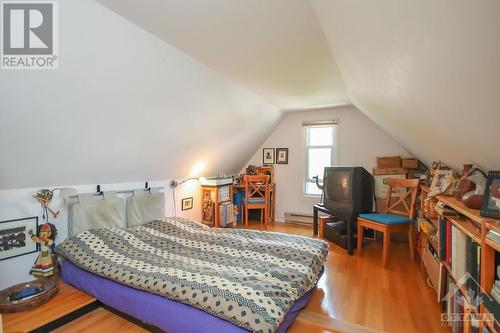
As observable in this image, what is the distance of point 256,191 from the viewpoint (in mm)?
4898

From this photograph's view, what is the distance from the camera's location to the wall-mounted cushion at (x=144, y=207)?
10.0 feet

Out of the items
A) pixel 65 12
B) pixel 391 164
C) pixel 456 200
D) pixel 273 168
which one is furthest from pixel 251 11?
pixel 273 168

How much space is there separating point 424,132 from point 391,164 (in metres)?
1.89

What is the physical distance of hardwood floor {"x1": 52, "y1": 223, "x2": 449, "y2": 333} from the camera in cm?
181

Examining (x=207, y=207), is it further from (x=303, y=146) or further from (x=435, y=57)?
(x=435, y=57)

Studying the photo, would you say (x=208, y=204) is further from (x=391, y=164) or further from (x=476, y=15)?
(x=476, y=15)

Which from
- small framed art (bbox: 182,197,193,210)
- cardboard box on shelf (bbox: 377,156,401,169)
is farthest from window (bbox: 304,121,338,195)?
small framed art (bbox: 182,197,193,210)

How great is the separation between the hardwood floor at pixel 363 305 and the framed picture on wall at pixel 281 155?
2.45 meters

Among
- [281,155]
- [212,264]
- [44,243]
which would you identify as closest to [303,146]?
[281,155]

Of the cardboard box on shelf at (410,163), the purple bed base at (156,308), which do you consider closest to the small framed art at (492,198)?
the purple bed base at (156,308)

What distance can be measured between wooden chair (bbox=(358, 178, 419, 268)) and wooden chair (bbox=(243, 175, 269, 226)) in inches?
77.3

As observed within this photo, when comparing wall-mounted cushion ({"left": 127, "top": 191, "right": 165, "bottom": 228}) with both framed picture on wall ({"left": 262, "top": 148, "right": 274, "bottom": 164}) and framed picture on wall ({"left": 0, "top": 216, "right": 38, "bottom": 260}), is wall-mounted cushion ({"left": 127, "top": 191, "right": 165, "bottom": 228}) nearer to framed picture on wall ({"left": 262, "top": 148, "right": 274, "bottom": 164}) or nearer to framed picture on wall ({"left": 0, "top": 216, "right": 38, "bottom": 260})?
framed picture on wall ({"left": 0, "top": 216, "right": 38, "bottom": 260})

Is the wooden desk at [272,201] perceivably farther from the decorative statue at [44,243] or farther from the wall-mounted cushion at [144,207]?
the decorative statue at [44,243]

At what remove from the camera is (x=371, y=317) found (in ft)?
6.34
